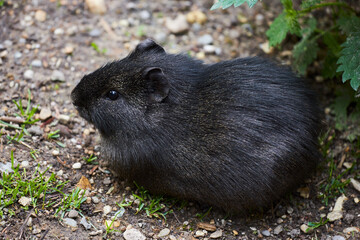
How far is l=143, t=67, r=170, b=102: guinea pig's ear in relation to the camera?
509 centimetres

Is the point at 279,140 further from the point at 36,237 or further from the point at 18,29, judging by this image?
the point at 18,29

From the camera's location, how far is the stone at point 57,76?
657 cm

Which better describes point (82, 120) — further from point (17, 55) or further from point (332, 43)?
point (332, 43)

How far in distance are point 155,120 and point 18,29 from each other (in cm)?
310

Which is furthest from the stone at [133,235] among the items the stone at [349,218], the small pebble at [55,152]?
the stone at [349,218]

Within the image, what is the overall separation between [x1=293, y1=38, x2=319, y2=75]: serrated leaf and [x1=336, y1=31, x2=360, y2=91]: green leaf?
114cm

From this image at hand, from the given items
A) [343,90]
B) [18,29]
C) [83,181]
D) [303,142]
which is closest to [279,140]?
[303,142]

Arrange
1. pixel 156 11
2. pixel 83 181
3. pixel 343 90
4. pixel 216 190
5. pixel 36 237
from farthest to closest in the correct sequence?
pixel 156 11 < pixel 343 90 < pixel 83 181 < pixel 216 190 < pixel 36 237

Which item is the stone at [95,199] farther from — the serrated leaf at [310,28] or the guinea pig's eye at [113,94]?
the serrated leaf at [310,28]

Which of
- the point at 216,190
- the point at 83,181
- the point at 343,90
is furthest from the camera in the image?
the point at 343,90

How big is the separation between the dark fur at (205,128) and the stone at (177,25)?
2.02 m

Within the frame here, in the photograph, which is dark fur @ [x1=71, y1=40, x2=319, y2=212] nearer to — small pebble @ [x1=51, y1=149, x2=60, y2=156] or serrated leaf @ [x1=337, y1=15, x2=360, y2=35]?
small pebble @ [x1=51, y1=149, x2=60, y2=156]

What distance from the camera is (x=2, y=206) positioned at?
4.88 meters

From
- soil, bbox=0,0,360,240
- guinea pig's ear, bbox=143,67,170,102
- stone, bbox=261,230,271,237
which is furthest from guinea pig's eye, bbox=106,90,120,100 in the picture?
stone, bbox=261,230,271,237
